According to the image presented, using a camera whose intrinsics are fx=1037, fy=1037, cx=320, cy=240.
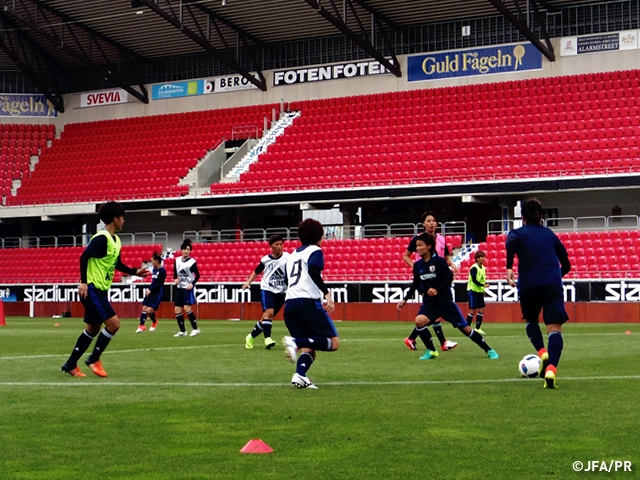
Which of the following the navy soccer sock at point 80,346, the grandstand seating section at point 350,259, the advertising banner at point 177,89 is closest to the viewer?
the navy soccer sock at point 80,346

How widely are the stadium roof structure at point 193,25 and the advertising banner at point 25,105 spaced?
1.79m

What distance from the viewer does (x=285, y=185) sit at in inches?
1838

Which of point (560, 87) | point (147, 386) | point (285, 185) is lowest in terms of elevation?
point (147, 386)

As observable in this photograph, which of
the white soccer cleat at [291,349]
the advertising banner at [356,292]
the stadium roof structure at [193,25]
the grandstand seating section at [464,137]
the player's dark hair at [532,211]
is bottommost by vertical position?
the advertising banner at [356,292]

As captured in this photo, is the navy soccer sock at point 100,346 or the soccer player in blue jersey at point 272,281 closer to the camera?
the navy soccer sock at point 100,346

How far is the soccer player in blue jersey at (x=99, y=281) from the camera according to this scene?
12.5 m

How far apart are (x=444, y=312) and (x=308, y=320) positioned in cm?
464

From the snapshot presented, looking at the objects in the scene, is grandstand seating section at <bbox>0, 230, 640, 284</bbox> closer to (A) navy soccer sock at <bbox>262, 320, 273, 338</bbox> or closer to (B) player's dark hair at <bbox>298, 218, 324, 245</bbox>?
(A) navy soccer sock at <bbox>262, 320, 273, 338</bbox>

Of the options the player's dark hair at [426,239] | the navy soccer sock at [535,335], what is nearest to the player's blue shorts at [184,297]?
the player's dark hair at [426,239]

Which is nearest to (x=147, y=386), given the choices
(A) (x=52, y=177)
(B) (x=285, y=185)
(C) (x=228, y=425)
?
(C) (x=228, y=425)

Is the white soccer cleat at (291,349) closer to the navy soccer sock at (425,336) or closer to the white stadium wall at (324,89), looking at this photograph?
the navy soccer sock at (425,336)

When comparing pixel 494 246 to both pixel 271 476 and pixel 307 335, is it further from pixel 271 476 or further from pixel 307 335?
pixel 271 476

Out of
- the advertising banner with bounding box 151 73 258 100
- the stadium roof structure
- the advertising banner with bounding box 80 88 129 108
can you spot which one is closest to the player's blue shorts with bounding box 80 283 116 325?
the stadium roof structure

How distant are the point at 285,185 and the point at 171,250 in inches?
303
